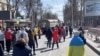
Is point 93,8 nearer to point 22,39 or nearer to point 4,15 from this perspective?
point 4,15

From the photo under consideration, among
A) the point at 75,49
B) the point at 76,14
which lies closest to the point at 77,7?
the point at 76,14

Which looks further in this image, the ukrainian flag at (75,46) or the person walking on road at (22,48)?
the ukrainian flag at (75,46)

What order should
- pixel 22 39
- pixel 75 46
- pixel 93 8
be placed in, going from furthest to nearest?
pixel 93 8, pixel 75 46, pixel 22 39

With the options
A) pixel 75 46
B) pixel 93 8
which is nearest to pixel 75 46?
pixel 75 46

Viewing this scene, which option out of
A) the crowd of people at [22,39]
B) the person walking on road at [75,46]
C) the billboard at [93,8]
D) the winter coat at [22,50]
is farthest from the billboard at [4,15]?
the billboard at [93,8]

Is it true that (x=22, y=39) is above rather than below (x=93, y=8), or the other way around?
below

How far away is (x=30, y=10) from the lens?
86875 millimetres

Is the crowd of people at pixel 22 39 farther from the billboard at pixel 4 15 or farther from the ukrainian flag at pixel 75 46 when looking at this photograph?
the billboard at pixel 4 15

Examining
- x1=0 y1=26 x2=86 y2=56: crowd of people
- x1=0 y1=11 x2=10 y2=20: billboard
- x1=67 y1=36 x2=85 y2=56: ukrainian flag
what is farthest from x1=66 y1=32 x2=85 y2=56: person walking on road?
x1=0 y1=11 x2=10 y2=20: billboard

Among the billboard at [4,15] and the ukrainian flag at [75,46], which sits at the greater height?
the billboard at [4,15]

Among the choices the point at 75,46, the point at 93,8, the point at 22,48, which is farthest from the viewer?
the point at 93,8

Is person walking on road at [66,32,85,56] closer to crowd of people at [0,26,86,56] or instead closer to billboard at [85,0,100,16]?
crowd of people at [0,26,86,56]

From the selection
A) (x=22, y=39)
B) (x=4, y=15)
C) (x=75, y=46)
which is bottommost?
(x=75, y=46)

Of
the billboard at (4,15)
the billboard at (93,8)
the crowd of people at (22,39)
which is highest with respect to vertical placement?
the billboard at (93,8)
